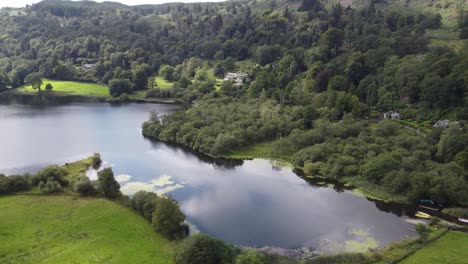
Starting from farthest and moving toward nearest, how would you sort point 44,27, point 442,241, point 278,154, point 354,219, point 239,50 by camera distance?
point 44,27, point 239,50, point 278,154, point 354,219, point 442,241

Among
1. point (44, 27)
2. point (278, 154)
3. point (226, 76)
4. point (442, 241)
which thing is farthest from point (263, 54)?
point (44, 27)

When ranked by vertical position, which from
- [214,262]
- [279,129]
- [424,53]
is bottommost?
[214,262]

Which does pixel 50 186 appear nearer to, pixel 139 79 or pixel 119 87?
pixel 119 87

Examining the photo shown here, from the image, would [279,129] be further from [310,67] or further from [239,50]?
[239,50]

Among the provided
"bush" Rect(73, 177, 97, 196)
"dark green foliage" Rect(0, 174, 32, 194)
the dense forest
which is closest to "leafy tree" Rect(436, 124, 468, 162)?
the dense forest

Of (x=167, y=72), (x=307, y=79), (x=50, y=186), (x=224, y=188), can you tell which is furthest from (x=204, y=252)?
(x=167, y=72)

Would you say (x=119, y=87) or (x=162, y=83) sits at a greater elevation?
(x=162, y=83)
